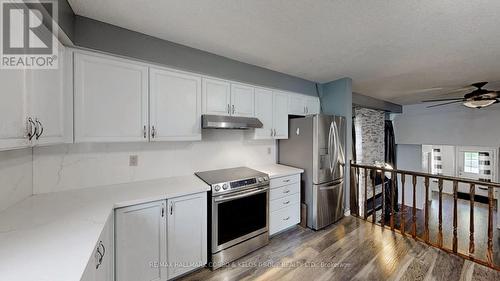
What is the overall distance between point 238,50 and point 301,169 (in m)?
1.91

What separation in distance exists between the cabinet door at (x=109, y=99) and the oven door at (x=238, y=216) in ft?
3.49

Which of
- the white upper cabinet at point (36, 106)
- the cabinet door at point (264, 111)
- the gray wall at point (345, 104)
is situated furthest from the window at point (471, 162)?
the white upper cabinet at point (36, 106)

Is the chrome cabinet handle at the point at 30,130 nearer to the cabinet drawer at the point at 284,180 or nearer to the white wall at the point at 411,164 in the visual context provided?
the cabinet drawer at the point at 284,180

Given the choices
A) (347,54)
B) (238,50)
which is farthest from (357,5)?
(238,50)

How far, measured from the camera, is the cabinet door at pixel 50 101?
1.21 metres

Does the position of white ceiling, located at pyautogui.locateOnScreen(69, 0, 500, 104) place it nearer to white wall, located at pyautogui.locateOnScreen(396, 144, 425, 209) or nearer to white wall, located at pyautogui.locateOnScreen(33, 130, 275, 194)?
white wall, located at pyautogui.locateOnScreen(33, 130, 275, 194)

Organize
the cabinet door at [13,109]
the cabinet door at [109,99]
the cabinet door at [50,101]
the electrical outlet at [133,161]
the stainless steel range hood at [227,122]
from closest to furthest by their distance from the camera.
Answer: the cabinet door at [13,109], the cabinet door at [50,101], the cabinet door at [109,99], the electrical outlet at [133,161], the stainless steel range hood at [227,122]

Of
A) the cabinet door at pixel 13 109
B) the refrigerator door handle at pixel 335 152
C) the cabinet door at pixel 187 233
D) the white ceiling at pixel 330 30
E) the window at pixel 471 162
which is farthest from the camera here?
the window at pixel 471 162

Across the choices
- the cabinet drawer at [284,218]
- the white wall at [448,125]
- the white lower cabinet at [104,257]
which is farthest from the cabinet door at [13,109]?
the white wall at [448,125]

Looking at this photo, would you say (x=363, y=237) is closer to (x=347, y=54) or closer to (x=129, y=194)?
(x=347, y=54)

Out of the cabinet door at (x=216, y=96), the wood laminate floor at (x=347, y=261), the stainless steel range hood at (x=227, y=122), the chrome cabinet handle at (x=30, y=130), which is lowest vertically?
the wood laminate floor at (x=347, y=261)

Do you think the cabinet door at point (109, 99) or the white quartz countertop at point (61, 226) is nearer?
the white quartz countertop at point (61, 226)

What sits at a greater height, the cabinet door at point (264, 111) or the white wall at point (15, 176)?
the cabinet door at point (264, 111)

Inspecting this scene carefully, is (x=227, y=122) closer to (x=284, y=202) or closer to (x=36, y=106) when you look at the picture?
(x=284, y=202)
